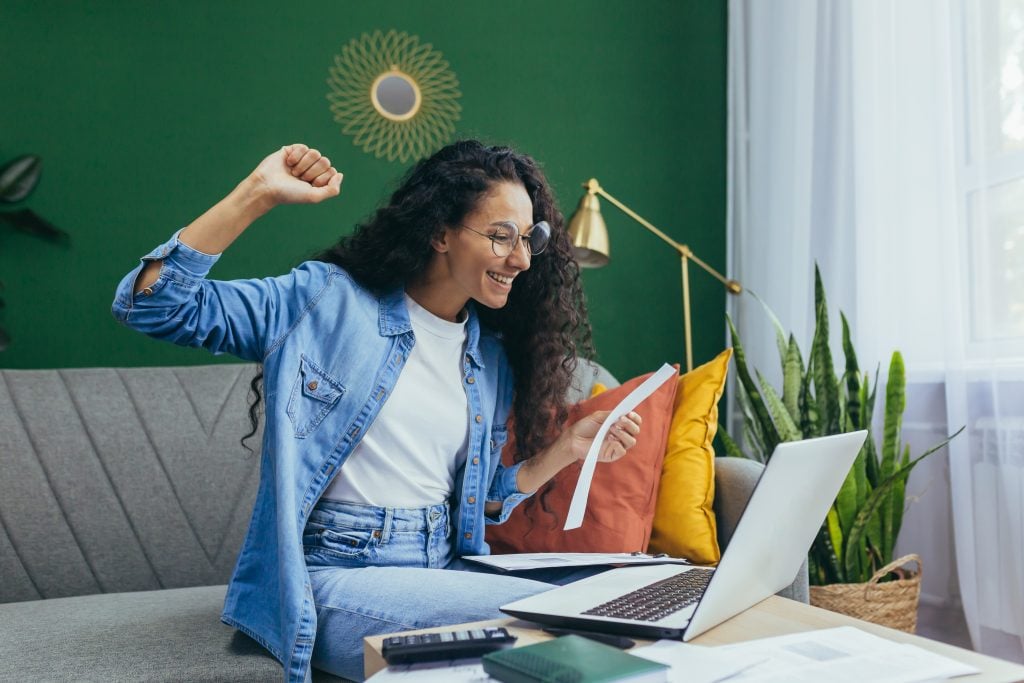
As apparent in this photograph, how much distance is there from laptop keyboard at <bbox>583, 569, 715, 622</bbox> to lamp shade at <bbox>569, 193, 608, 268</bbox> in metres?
1.49

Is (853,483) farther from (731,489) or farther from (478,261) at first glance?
(478,261)

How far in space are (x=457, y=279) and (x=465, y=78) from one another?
5.38 feet

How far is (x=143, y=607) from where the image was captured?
1.65m

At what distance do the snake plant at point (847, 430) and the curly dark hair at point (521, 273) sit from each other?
2.31ft

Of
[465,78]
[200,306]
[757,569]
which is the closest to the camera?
[757,569]

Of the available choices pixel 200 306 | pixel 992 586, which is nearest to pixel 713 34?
pixel 992 586

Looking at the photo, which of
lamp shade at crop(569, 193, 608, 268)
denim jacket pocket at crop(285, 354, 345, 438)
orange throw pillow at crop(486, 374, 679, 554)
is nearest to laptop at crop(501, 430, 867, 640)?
denim jacket pocket at crop(285, 354, 345, 438)

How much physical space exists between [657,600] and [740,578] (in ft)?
0.38

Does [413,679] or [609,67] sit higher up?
[609,67]

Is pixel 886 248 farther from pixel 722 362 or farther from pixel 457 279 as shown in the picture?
pixel 457 279

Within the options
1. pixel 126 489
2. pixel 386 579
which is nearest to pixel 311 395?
pixel 386 579

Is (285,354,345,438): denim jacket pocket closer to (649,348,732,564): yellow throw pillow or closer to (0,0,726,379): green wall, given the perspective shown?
(649,348,732,564): yellow throw pillow

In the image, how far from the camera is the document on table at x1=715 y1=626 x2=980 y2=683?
79cm

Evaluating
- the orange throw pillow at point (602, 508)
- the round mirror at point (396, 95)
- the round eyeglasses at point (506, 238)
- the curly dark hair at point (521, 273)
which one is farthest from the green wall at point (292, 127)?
the round eyeglasses at point (506, 238)
